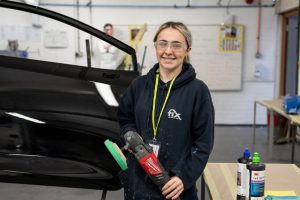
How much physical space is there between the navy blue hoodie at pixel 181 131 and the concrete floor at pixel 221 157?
172cm

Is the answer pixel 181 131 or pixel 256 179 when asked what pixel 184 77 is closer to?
pixel 181 131

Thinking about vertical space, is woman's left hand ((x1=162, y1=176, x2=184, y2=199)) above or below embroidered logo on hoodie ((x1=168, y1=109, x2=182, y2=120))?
below

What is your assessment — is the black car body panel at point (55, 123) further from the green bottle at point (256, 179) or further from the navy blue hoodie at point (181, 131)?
the green bottle at point (256, 179)

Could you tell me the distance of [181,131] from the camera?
4.45 feet

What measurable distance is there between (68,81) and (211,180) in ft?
2.97

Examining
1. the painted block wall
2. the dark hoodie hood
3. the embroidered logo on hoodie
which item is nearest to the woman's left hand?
the embroidered logo on hoodie

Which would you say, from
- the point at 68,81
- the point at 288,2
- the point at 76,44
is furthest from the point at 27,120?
the point at 288,2

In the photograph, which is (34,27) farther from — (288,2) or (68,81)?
(68,81)

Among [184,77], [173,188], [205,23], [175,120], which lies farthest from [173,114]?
[205,23]

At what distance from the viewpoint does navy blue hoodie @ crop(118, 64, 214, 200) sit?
135 centimetres

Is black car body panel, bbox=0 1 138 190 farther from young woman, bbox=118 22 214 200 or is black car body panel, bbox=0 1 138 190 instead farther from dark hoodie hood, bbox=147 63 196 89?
dark hoodie hood, bbox=147 63 196 89

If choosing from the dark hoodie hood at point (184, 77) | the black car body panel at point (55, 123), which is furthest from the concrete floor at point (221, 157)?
the dark hoodie hood at point (184, 77)

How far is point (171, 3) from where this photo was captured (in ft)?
20.5

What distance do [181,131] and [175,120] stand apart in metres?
0.05
